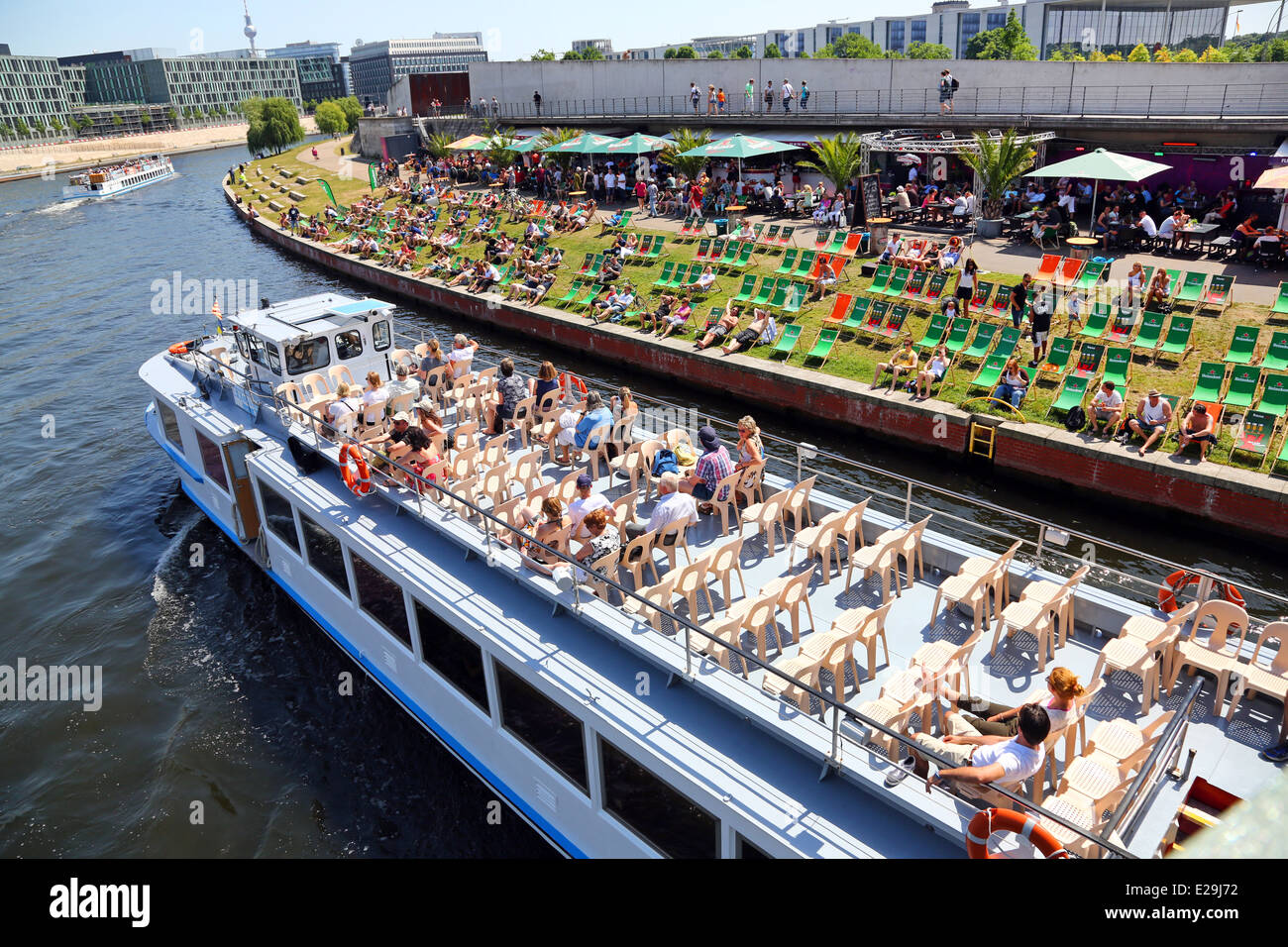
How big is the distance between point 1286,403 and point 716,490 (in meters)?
11.3

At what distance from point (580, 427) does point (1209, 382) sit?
468 inches

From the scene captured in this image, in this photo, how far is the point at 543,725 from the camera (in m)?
7.73

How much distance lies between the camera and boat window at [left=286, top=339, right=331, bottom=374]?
13109 mm

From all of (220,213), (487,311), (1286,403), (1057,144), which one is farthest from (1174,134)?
(220,213)

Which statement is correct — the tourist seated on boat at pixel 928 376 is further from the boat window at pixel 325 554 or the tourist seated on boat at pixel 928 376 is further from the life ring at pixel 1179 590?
the boat window at pixel 325 554

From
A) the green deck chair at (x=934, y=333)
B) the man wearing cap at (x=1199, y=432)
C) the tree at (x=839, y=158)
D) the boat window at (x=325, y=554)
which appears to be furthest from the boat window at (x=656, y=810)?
the tree at (x=839, y=158)

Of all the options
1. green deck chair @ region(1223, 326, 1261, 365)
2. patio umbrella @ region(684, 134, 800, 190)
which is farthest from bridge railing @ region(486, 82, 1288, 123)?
green deck chair @ region(1223, 326, 1261, 365)

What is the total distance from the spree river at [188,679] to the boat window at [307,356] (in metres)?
3.81

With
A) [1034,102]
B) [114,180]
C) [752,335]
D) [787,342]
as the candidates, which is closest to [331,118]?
[114,180]

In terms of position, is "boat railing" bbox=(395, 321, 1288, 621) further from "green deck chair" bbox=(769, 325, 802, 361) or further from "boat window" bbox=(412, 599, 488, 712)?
"boat window" bbox=(412, 599, 488, 712)

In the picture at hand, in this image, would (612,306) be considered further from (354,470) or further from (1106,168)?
(354,470)

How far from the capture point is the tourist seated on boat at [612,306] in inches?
982

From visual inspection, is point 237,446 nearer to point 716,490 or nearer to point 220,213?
point 716,490

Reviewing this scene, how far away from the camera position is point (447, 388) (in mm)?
14320
